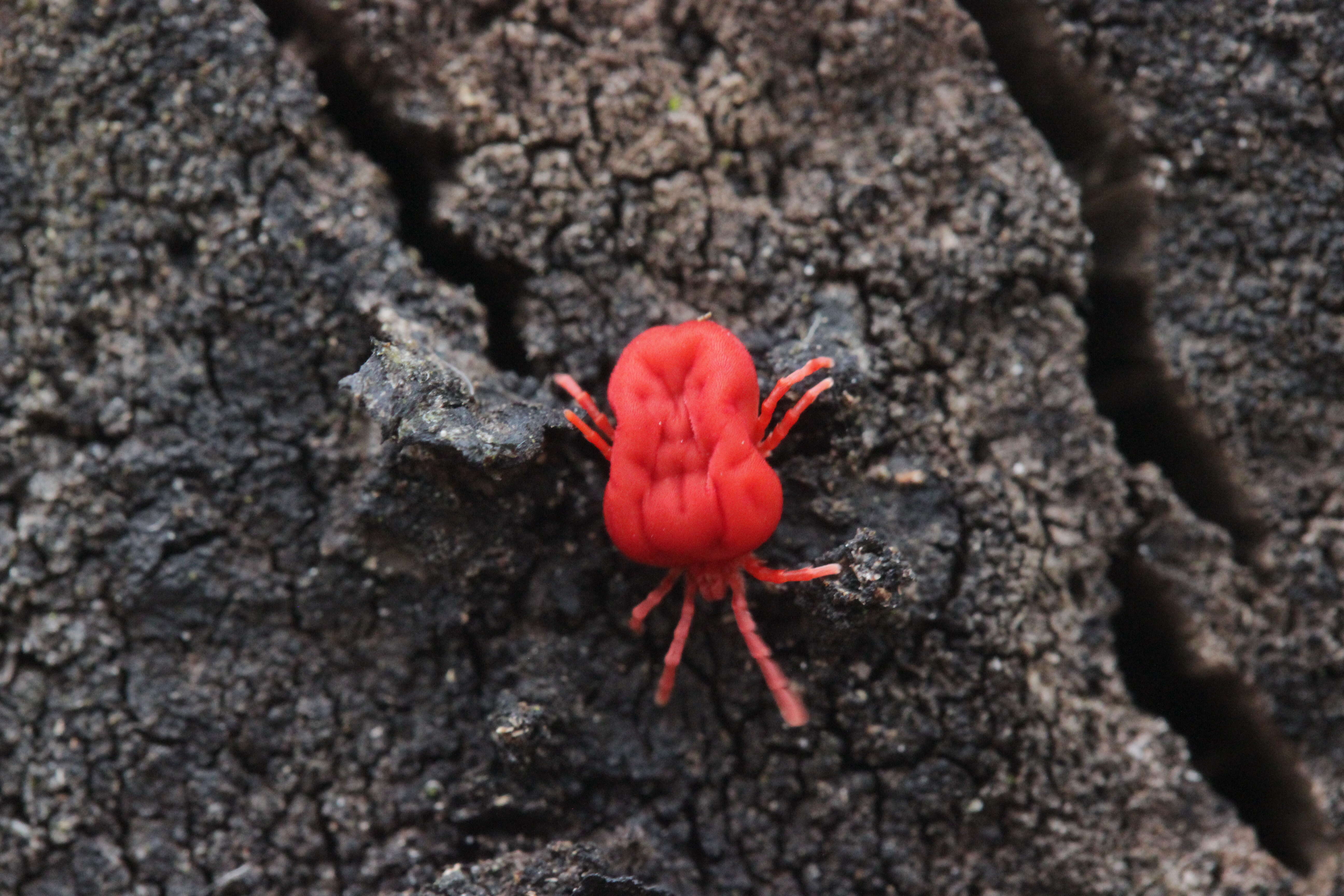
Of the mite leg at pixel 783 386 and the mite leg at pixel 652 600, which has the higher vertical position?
the mite leg at pixel 783 386

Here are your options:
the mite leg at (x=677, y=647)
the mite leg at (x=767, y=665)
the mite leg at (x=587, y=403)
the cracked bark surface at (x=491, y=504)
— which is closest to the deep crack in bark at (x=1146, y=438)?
the cracked bark surface at (x=491, y=504)

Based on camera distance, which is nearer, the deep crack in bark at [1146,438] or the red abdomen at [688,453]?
the red abdomen at [688,453]

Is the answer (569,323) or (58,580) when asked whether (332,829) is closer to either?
(58,580)

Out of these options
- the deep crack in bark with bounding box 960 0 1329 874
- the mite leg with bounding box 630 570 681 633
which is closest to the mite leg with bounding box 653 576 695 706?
the mite leg with bounding box 630 570 681 633

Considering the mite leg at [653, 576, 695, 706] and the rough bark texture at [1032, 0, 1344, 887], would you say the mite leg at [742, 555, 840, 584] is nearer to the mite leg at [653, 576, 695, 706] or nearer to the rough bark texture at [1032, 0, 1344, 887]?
the mite leg at [653, 576, 695, 706]

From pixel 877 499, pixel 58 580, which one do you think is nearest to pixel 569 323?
pixel 877 499

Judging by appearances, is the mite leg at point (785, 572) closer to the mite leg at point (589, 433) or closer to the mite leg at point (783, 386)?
the mite leg at point (783, 386)

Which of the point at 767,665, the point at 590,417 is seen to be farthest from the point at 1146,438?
the point at 590,417
